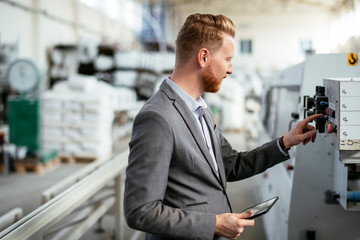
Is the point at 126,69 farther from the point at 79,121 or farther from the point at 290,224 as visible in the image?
the point at 290,224

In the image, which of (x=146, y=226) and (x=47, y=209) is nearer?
(x=146, y=226)

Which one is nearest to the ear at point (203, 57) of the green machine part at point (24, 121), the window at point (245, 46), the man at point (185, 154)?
the man at point (185, 154)

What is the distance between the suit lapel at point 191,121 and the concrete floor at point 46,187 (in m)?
2.49

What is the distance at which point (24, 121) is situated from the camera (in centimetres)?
618

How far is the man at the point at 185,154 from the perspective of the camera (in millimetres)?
1211

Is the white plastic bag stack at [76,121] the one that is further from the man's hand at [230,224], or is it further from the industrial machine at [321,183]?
the man's hand at [230,224]

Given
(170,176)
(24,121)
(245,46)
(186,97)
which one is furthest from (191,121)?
(245,46)

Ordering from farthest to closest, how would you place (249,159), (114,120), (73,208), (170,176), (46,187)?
(114,120) < (46,187) < (73,208) < (249,159) < (170,176)

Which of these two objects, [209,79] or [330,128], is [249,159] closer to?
[330,128]

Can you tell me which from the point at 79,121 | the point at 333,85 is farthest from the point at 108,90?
the point at 333,85

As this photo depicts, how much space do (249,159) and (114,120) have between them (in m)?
6.93

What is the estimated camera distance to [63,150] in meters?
6.89

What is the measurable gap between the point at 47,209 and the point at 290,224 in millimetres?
1347

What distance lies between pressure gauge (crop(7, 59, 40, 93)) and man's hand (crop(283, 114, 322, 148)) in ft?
17.3
